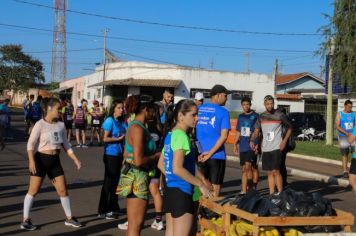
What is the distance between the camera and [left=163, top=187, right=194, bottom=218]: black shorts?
15.7 feet

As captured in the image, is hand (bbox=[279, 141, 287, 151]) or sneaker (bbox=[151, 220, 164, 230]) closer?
sneaker (bbox=[151, 220, 164, 230])

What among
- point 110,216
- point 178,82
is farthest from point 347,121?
point 178,82

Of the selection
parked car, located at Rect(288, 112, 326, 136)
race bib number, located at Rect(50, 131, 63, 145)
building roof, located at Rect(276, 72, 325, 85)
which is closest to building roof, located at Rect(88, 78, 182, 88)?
parked car, located at Rect(288, 112, 326, 136)

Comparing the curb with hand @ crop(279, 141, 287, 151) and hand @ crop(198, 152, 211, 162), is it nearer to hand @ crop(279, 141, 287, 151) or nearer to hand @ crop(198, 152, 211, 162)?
hand @ crop(279, 141, 287, 151)

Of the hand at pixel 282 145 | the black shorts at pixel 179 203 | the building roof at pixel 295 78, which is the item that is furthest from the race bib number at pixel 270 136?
the building roof at pixel 295 78

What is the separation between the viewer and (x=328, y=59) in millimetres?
21250

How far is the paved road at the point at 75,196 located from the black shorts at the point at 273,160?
52.9 inches

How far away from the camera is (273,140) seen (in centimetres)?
1032

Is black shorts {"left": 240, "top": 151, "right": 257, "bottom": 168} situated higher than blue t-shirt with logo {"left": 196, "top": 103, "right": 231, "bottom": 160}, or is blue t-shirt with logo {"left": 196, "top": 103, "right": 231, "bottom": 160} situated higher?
blue t-shirt with logo {"left": 196, "top": 103, "right": 231, "bottom": 160}

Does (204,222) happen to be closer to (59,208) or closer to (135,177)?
(135,177)

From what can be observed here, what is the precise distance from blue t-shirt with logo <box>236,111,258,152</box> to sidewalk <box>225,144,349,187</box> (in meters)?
3.97

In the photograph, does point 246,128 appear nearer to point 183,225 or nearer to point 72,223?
point 72,223

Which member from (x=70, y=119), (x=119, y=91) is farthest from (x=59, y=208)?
(x=119, y=91)

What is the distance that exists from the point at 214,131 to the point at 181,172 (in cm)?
343
